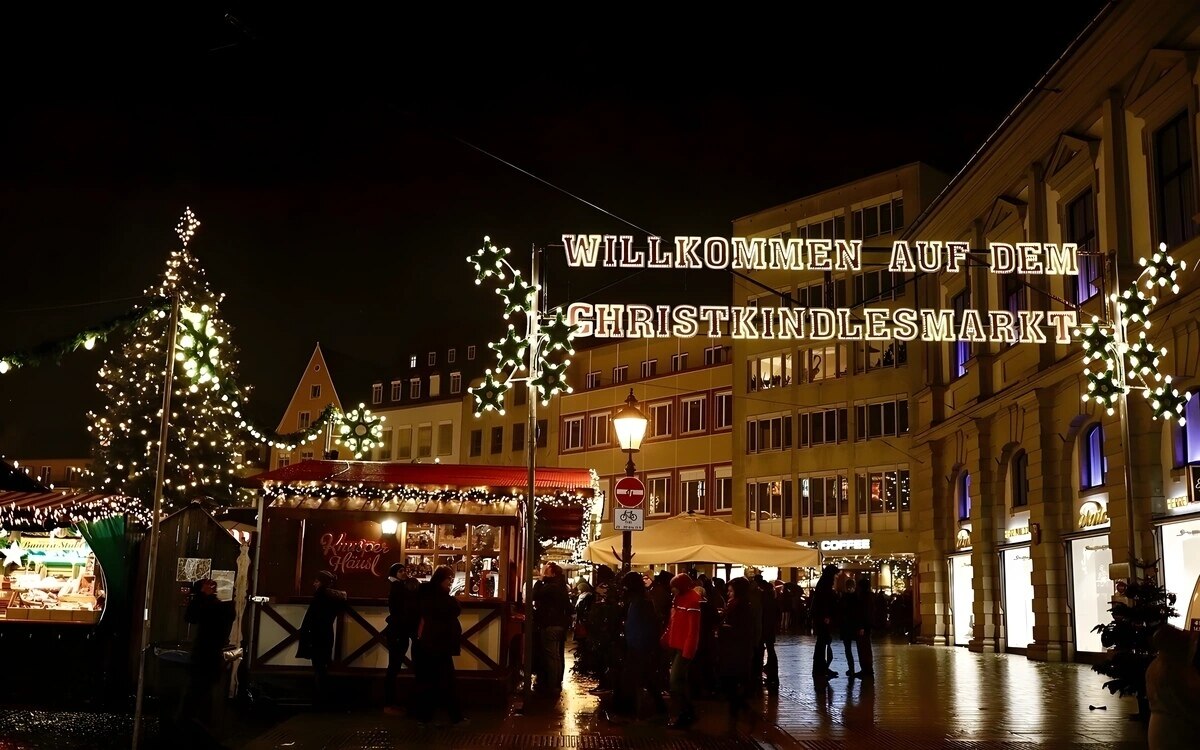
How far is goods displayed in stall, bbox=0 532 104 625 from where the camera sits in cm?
1588

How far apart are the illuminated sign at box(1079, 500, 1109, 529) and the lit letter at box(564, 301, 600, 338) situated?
1219cm

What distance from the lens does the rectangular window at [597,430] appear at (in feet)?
193

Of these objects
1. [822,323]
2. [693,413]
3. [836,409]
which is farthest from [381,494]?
[693,413]

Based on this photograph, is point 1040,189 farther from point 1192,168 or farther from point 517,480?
point 517,480

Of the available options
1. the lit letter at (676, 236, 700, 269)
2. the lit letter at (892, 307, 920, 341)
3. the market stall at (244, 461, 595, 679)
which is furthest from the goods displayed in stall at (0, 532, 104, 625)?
the lit letter at (892, 307, 920, 341)

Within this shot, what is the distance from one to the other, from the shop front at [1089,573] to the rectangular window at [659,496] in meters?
30.7

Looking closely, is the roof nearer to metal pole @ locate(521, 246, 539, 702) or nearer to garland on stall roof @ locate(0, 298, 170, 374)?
→ metal pole @ locate(521, 246, 539, 702)

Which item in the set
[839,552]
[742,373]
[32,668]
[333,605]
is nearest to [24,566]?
[32,668]

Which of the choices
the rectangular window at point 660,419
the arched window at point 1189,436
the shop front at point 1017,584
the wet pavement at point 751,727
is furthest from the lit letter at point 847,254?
the rectangular window at point 660,419

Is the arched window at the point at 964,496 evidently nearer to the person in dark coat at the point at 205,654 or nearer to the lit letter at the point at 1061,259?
the lit letter at the point at 1061,259

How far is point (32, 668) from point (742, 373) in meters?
39.8

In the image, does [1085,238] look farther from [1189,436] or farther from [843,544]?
[843,544]

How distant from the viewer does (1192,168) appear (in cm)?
1997

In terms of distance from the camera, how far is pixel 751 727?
46.0ft
